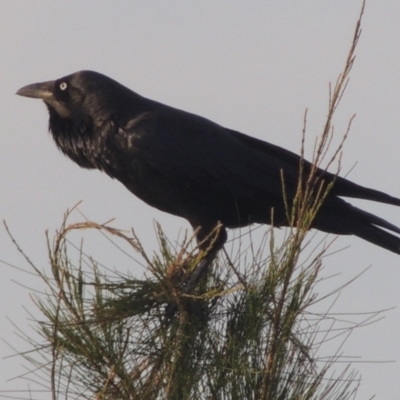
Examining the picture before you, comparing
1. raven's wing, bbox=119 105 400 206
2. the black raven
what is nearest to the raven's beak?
the black raven

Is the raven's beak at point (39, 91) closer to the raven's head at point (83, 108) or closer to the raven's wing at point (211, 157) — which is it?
the raven's head at point (83, 108)

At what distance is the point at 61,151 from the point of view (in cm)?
670

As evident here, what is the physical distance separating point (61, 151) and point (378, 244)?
7.82ft

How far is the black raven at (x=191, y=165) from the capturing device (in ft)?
19.9

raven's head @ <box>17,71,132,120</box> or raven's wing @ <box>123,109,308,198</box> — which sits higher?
raven's head @ <box>17,71,132,120</box>

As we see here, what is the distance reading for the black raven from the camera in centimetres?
605

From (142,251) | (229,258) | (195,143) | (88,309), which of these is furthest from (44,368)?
(195,143)

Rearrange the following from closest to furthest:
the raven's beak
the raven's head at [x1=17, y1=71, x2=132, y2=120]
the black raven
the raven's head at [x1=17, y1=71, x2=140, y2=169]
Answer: the black raven, the raven's head at [x1=17, y1=71, x2=140, y2=169], the raven's head at [x1=17, y1=71, x2=132, y2=120], the raven's beak

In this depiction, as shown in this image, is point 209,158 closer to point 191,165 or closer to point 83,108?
point 191,165

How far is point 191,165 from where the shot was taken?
6.26 metres

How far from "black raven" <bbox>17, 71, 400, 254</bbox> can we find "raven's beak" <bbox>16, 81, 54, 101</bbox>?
14.8 inches

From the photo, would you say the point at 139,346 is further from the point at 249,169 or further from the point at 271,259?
the point at 249,169

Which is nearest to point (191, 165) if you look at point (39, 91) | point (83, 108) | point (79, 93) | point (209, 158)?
point (209, 158)

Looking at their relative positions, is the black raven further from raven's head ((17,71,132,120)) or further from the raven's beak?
the raven's beak
